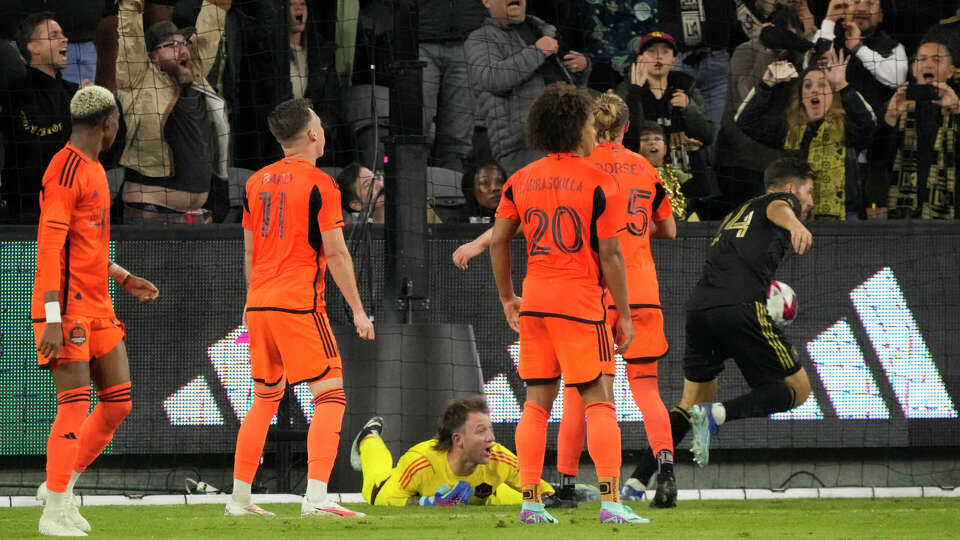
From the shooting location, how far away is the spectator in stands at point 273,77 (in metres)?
11.3

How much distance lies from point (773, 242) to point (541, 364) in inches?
102

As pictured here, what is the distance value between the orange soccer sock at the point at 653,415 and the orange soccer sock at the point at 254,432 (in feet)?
6.60

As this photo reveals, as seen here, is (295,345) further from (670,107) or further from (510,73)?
(670,107)

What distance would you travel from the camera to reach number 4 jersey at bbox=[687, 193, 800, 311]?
854 centimetres

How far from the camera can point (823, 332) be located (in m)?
10.5

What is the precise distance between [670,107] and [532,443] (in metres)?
5.68

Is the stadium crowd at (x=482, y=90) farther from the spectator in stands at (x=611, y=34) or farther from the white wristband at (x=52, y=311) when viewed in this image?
the white wristband at (x=52, y=311)

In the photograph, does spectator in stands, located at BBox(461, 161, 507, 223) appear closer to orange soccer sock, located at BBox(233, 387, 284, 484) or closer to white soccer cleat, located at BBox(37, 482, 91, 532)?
orange soccer sock, located at BBox(233, 387, 284, 484)

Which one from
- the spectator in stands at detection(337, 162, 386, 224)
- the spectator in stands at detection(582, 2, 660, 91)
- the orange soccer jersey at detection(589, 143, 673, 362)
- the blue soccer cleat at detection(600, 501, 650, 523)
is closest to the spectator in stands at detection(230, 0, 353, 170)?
the spectator in stands at detection(337, 162, 386, 224)

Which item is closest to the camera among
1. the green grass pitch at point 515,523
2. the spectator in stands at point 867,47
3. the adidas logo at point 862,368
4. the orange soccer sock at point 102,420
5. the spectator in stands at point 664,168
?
the green grass pitch at point 515,523

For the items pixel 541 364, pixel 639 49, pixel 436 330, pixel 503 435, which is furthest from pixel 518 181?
pixel 639 49

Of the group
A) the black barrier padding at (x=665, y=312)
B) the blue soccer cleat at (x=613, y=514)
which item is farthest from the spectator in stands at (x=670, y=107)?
the blue soccer cleat at (x=613, y=514)

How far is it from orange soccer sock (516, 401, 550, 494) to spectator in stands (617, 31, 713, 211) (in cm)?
532

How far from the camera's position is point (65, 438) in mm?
6555
